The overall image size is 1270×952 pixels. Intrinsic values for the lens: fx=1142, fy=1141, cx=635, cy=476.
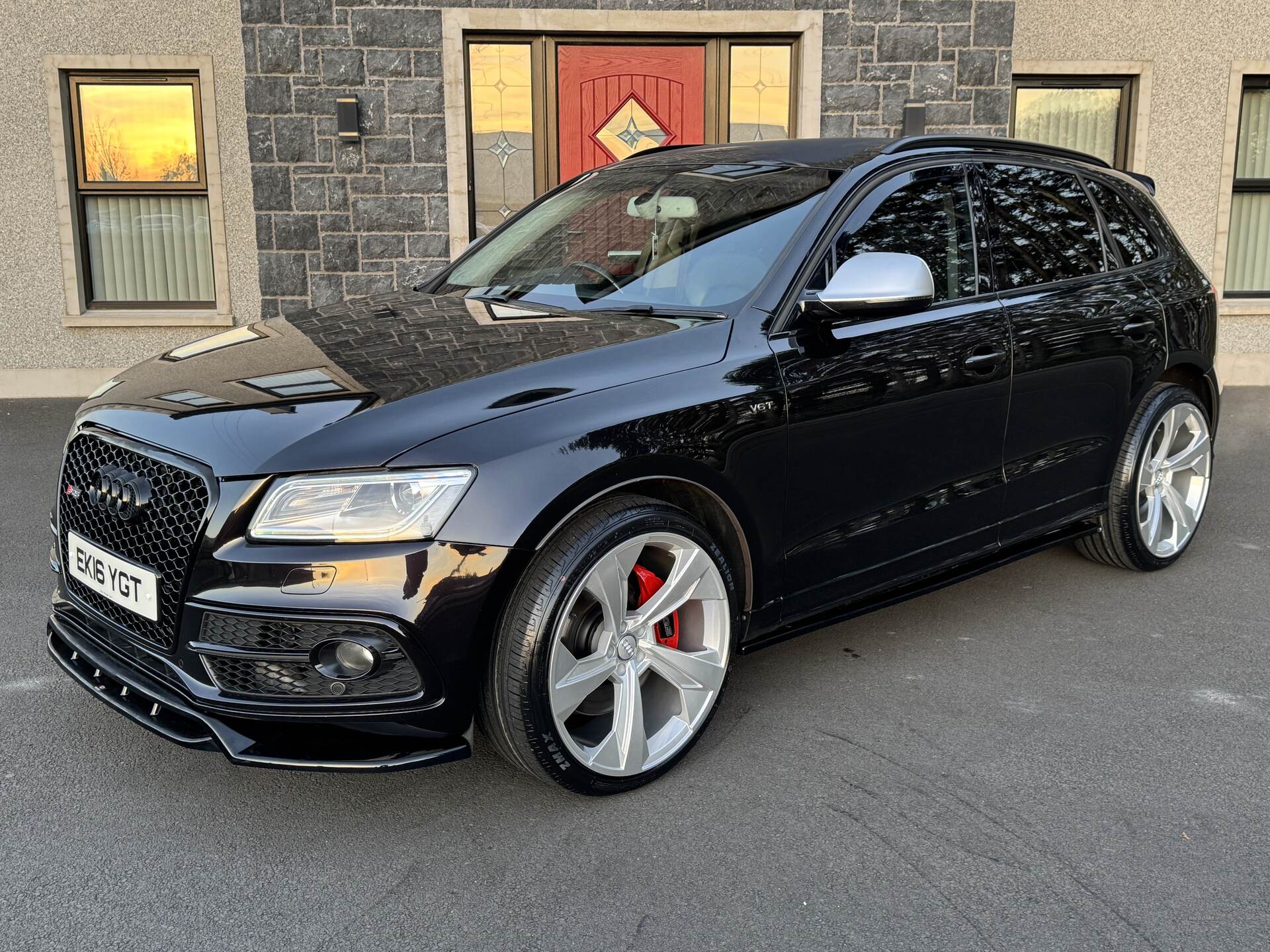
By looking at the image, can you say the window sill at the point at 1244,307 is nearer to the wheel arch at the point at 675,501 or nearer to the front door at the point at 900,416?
the front door at the point at 900,416

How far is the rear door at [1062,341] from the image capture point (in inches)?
159

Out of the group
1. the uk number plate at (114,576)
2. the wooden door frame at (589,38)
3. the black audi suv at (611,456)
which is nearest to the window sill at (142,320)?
the wooden door frame at (589,38)

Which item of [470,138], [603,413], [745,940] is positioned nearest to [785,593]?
[603,413]

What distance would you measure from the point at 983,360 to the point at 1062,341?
0.50 meters

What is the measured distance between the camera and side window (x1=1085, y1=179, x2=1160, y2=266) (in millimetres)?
4641

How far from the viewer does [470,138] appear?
8.69 meters

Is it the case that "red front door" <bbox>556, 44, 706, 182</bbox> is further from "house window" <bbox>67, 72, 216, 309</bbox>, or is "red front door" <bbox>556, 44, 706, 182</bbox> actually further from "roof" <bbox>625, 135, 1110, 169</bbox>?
"roof" <bbox>625, 135, 1110, 169</bbox>

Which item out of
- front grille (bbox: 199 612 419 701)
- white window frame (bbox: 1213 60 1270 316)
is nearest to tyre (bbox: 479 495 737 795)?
front grille (bbox: 199 612 419 701)

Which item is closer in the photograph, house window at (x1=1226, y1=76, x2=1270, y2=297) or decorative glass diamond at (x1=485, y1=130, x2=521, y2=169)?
decorative glass diamond at (x1=485, y1=130, x2=521, y2=169)

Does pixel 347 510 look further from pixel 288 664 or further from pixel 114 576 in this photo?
pixel 114 576

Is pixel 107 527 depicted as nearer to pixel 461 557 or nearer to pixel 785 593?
pixel 461 557

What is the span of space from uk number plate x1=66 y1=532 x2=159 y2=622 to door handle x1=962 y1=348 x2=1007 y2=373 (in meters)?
2.55

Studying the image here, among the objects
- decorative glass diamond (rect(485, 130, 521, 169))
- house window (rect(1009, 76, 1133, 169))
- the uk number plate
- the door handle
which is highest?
house window (rect(1009, 76, 1133, 169))

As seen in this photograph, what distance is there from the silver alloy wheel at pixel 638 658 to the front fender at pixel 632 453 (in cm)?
19
